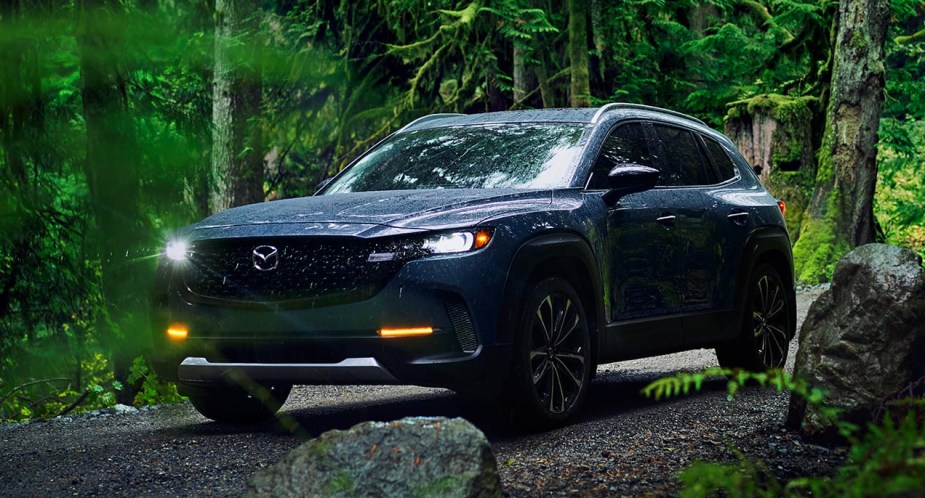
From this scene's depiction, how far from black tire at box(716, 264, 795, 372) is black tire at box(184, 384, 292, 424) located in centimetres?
333

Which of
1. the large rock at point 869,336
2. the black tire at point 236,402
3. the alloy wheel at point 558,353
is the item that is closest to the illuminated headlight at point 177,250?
the black tire at point 236,402

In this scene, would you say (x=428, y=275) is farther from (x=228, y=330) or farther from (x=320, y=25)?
(x=320, y=25)

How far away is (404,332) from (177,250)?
1.53 m

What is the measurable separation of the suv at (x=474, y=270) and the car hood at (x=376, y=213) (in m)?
0.02

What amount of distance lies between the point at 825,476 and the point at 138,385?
9.63 meters

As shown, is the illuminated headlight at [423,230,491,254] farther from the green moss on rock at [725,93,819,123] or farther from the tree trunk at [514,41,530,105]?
the green moss on rock at [725,93,819,123]

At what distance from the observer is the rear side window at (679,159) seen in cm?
851

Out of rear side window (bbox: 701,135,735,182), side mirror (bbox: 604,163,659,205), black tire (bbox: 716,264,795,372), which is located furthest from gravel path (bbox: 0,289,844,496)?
rear side window (bbox: 701,135,735,182)

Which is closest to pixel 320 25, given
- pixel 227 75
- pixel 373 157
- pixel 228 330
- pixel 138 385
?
pixel 227 75

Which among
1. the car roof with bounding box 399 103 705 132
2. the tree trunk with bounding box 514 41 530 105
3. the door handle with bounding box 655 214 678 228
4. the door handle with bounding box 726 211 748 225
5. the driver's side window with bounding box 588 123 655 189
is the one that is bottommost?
the door handle with bounding box 726 211 748 225

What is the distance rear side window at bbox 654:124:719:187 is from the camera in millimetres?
8508

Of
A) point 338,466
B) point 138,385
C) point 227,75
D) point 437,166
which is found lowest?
point 138,385

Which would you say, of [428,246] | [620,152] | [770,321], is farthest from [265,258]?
[770,321]

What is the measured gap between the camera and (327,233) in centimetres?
633
